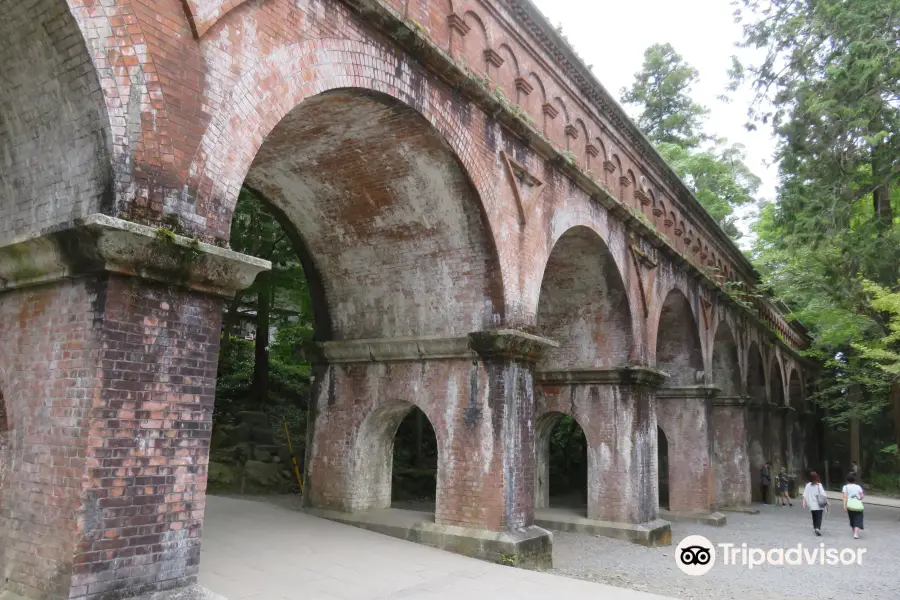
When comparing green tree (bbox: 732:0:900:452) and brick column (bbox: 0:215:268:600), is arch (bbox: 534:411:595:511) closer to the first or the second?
green tree (bbox: 732:0:900:452)

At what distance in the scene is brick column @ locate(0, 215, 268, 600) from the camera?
4.19 m

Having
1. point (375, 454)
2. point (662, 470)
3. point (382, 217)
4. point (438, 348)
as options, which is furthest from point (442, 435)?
point (662, 470)

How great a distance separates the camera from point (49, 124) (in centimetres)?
474

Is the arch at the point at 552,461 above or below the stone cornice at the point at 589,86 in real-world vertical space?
below

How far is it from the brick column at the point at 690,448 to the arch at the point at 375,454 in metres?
9.43

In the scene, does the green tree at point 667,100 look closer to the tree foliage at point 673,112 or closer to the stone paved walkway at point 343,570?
the tree foliage at point 673,112

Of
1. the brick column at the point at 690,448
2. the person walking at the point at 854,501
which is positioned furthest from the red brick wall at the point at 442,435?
the brick column at the point at 690,448

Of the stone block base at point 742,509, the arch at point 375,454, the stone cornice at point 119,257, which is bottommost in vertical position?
the stone block base at point 742,509

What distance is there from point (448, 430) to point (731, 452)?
14.4m

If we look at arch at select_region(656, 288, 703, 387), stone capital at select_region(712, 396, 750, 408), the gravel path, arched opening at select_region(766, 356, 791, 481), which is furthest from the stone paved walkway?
arched opening at select_region(766, 356, 791, 481)

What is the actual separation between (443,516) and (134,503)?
5345mm

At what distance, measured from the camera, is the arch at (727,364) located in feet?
68.3

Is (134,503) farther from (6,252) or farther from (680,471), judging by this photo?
(680,471)

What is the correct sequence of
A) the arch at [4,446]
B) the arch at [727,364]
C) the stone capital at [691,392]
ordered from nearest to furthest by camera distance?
the arch at [4,446] → the stone capital at [691,392] → the arch at [727,364]
